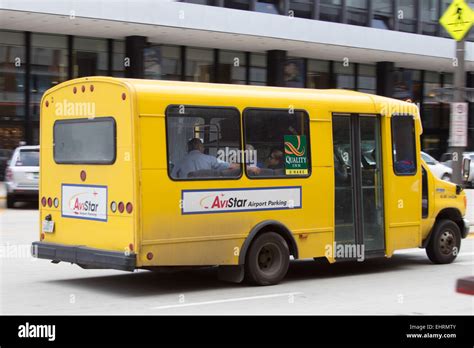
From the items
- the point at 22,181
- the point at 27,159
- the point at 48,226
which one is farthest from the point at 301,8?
the point at 48,226

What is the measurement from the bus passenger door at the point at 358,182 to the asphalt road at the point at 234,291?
59cm

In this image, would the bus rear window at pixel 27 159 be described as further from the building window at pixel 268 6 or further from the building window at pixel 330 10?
the building window at pixel 330 10

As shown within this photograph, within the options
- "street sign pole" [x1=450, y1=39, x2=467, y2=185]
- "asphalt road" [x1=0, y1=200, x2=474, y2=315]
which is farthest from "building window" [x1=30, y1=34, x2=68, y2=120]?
"asphalt road" [x1=0, y1=200, x2=474, y2=315]

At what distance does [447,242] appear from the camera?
503 inches

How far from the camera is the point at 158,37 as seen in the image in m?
32.4

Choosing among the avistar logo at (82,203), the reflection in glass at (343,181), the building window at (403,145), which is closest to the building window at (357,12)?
the building window at (403,145)

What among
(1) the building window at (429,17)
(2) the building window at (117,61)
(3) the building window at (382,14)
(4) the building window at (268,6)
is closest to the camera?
(2) the building window at (117,61)

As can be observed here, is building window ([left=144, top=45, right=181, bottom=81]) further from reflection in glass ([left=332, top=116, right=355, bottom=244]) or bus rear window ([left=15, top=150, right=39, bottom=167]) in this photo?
reflection in glass ([left=332, top=116, right=355, bottom=244])

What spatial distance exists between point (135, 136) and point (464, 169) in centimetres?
561

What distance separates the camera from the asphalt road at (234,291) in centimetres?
875

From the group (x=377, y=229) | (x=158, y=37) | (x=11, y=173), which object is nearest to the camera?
(x=377, y=229)

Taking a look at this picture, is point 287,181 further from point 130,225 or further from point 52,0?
point 52,0

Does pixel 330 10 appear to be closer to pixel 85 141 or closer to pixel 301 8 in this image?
pixel 301 8
